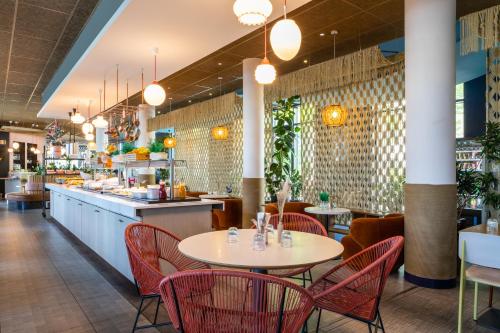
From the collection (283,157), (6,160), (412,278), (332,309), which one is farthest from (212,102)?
(6,160)

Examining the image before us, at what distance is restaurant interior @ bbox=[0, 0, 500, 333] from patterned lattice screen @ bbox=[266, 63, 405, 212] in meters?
0.03

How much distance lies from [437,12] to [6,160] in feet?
64.1

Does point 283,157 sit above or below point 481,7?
below

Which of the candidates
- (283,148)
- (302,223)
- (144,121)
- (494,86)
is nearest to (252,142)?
(283,148)

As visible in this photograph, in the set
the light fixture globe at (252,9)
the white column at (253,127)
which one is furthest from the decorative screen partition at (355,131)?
the light fixture globe at (252,9)

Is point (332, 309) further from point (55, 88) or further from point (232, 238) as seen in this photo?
point (55, 88)

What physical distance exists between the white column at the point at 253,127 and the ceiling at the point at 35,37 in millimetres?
2980

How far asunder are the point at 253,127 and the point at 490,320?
4852 mm

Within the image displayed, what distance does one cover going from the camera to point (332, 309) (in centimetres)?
212

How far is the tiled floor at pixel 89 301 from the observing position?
285 cm

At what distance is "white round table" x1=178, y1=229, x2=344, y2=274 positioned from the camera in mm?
1909

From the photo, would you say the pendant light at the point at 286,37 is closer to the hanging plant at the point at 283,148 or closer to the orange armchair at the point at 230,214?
the orange armchair at the point at 230,214

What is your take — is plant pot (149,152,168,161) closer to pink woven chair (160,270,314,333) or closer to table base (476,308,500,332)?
pink woven chair (160,270,314,333)

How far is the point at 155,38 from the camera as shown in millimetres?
4684
